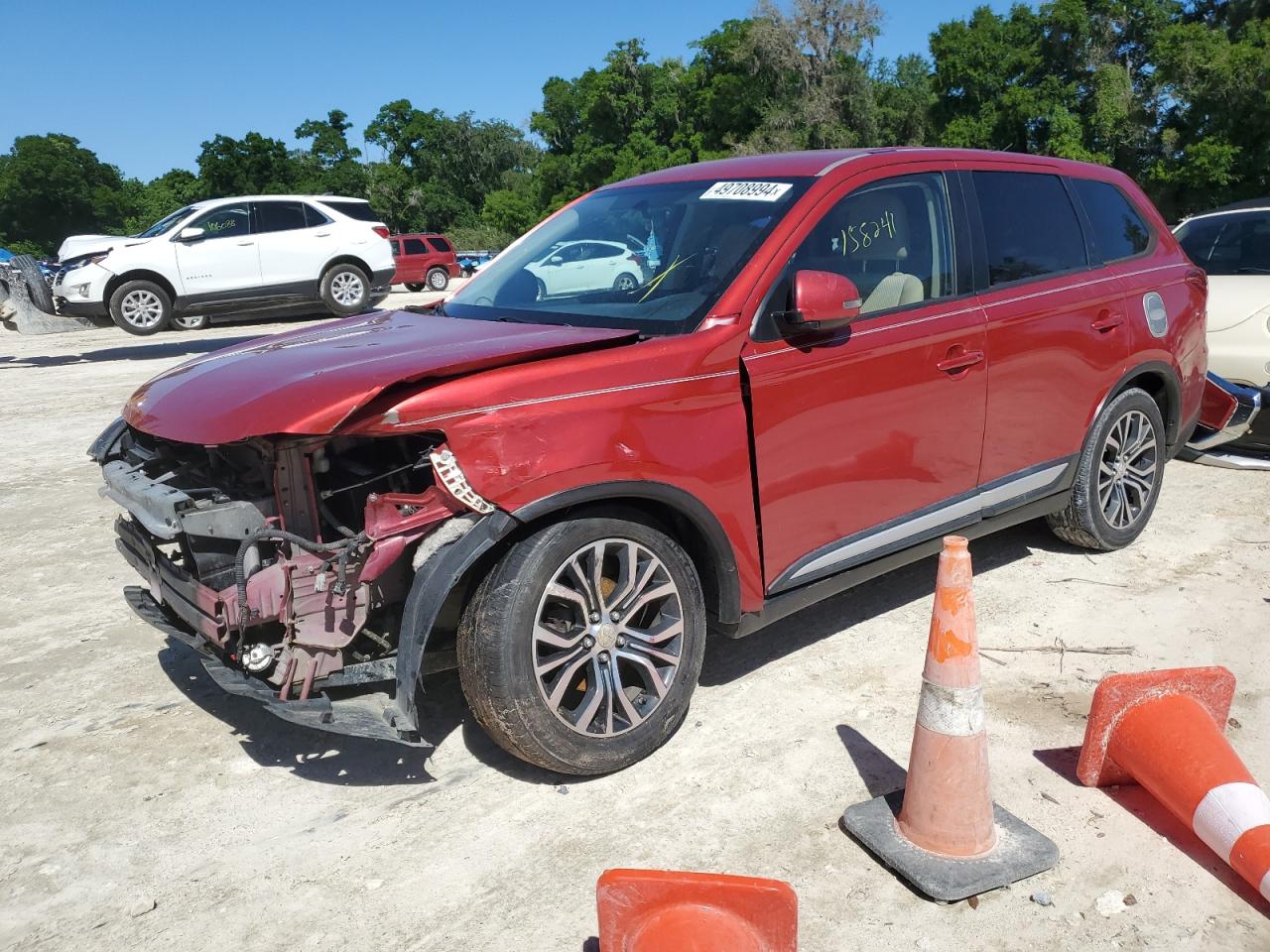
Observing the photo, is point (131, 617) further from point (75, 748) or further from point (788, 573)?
point (788, 573)

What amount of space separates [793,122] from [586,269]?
49696mm

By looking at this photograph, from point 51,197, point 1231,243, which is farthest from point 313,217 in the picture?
point 51,197

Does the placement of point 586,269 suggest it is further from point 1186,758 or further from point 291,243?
point 291,243

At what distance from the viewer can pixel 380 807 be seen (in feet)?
10.7

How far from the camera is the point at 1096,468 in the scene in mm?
4836

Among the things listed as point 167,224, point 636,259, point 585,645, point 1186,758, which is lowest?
point 1186,758

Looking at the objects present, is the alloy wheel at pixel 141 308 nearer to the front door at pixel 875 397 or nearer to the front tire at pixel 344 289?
the front tire at pixel 344 289

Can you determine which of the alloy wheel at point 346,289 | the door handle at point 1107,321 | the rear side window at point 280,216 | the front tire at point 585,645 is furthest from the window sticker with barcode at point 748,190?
the alloy wheel at point 346,289

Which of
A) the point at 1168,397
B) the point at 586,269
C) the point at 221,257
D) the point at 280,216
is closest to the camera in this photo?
the point at 586,269

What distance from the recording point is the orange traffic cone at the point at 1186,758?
106 inches

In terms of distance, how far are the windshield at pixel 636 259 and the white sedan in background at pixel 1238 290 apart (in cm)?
446

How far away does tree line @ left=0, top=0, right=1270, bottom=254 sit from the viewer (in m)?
37.1

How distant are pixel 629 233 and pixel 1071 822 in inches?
106

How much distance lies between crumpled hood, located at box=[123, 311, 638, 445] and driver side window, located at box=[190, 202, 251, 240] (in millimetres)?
12481
